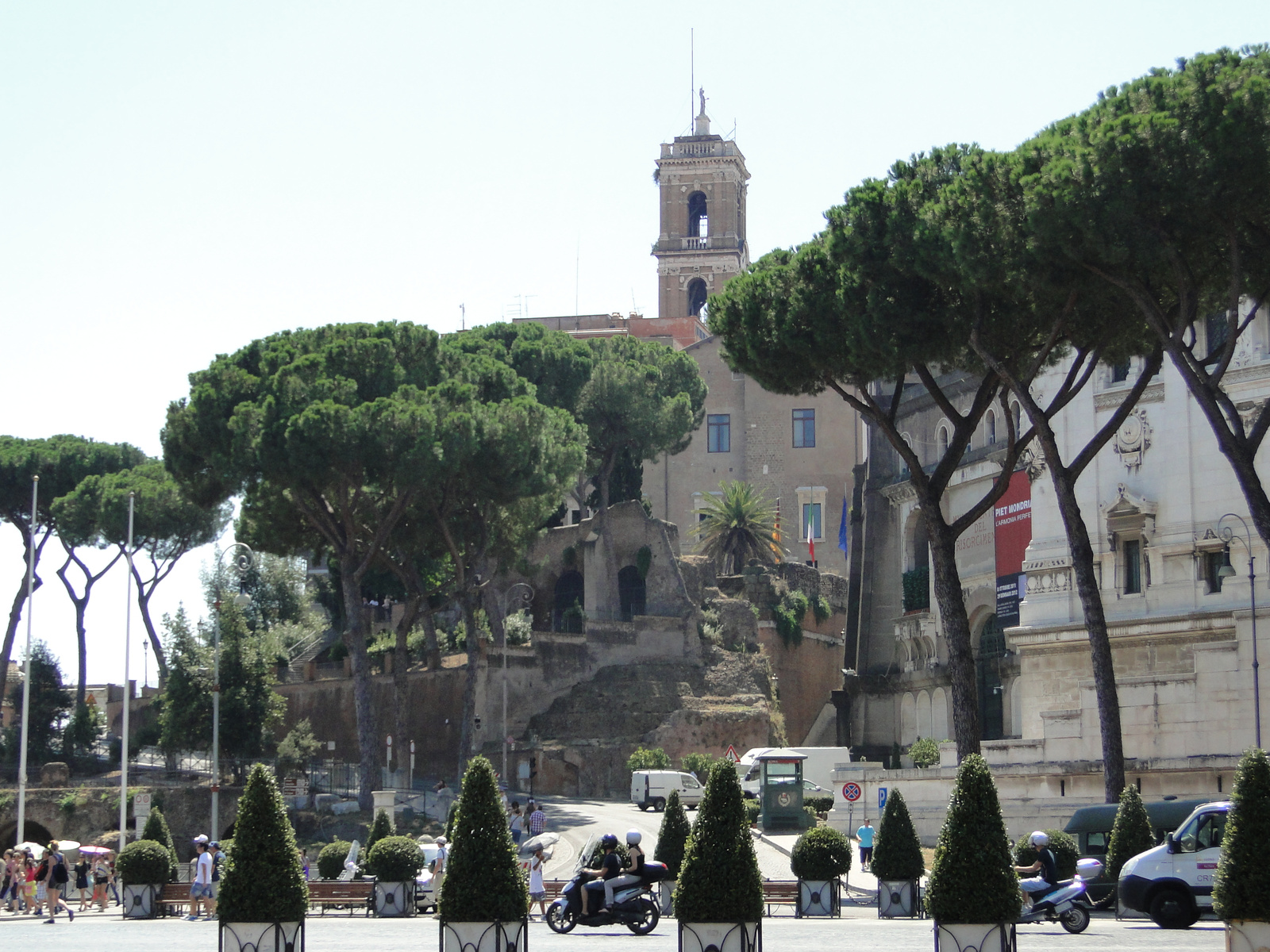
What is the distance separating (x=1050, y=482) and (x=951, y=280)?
30.7ft

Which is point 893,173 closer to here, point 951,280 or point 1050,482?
point 951,280

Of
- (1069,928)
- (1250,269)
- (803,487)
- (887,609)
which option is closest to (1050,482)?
(1250,269)

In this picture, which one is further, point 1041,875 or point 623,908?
point 1041,875

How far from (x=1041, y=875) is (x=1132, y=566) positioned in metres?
12.4

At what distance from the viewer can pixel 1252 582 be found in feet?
91.9

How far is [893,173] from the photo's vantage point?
26.8m

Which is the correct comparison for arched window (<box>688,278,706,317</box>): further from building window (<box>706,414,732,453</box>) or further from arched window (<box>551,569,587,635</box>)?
arched window (<box>551,569,587,635</box>)

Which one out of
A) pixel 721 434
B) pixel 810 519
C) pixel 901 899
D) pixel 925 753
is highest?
pixel 721 434

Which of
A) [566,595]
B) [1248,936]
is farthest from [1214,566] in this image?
[566,595]

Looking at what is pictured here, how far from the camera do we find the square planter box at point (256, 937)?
1480 centimetres

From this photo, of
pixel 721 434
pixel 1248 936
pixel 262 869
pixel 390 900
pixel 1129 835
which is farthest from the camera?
pixel 721 434

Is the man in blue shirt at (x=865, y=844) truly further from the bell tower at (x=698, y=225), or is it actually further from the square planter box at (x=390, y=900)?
the bell tower at (x=698, y=225)

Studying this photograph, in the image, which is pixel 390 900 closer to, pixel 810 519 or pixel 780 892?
Answer: pixel 780 892

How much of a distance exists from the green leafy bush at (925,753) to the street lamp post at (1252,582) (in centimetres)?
1348
